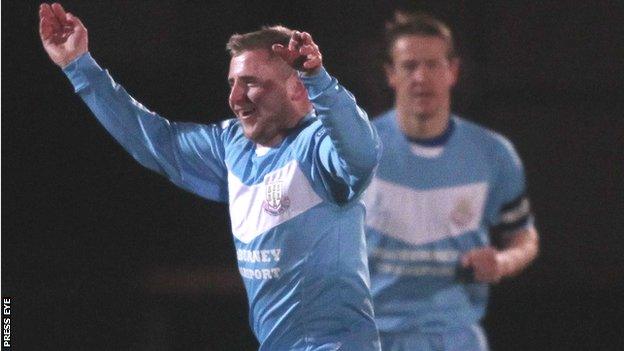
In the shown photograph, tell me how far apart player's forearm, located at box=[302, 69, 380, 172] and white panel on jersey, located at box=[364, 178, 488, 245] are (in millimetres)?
879

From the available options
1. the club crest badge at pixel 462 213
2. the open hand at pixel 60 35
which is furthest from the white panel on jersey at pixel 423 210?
the open hand at pixel 60 35

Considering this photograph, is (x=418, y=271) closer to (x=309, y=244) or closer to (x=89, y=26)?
(x=309, y=244)

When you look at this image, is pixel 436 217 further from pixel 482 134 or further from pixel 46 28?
pixel 46 28

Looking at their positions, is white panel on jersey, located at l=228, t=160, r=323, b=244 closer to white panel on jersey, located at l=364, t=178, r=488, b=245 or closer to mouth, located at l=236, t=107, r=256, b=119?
mouth, located at l=236, t=107, r=256, b=119

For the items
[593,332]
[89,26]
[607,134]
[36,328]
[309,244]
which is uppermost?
[89,26]

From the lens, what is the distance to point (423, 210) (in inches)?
104

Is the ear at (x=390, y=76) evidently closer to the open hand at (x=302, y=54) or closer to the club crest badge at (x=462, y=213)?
the club crest badge at (x=462, y=213)

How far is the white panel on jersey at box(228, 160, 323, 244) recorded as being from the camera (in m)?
1.94

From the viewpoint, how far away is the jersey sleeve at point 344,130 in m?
1.72

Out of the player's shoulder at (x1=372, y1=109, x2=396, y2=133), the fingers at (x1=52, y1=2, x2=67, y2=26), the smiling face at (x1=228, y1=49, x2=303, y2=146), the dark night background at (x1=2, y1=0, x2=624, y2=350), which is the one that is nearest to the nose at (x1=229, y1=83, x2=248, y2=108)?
the smiling face at (x1=228, y1=49, x2=303, y2=146)

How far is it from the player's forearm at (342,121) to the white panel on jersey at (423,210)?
88 centimetres

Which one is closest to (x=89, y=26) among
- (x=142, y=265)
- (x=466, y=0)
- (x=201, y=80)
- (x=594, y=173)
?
(x=201, y=80)

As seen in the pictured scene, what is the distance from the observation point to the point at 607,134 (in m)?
2.78

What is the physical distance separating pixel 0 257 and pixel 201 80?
0.66 meters
